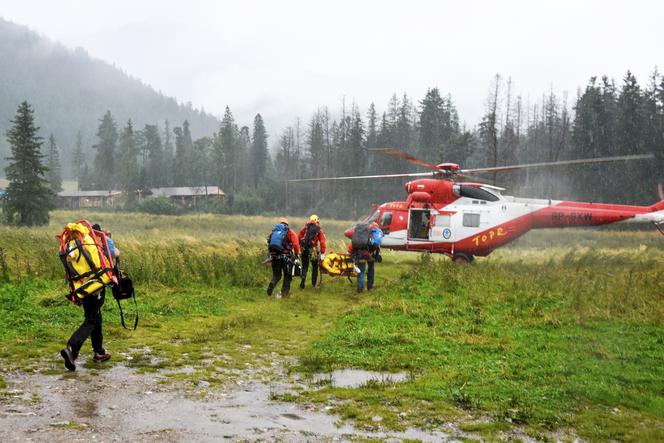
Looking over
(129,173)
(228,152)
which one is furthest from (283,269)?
(228,152)

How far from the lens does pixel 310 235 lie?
14.6m

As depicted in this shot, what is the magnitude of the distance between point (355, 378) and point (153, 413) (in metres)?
2.45

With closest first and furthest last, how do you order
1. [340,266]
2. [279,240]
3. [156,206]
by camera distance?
[279,240], [340,266], [156,206]

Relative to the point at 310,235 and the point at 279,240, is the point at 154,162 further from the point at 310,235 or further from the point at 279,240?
the point at 279,240

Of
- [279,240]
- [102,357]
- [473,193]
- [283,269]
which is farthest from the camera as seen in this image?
[473,193]

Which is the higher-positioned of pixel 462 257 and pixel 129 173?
pixel 129 173

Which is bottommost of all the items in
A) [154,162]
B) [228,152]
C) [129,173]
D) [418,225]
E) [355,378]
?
[355,378]

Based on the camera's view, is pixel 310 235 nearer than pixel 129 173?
Yes

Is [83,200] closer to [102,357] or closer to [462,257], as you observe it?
[462,257]

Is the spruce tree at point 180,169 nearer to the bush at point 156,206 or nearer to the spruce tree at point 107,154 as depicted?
the spruce tree at point 107,154

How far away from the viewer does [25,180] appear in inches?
1411

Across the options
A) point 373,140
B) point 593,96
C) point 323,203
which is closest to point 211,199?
point 323,203

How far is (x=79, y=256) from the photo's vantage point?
6660mm

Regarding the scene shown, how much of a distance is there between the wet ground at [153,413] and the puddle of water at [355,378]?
140mm
